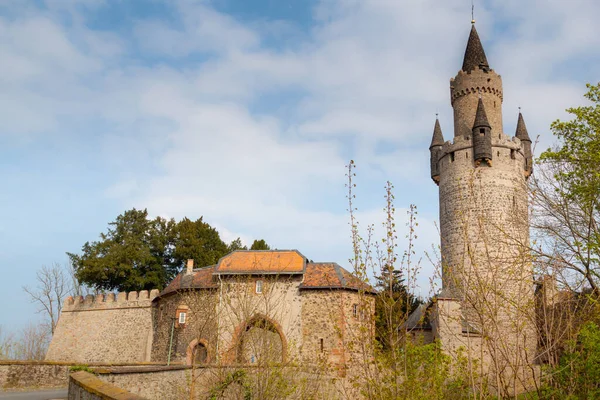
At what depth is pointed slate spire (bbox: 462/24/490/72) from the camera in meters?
29.0

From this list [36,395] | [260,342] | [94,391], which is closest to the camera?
[94,391]

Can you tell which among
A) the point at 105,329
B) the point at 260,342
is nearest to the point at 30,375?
the point at 260,342

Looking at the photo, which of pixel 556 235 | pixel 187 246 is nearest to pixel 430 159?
pixel 556 235

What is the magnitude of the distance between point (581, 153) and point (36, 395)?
57.2ft

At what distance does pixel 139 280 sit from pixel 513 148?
25.9 m

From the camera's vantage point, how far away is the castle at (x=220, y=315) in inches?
875

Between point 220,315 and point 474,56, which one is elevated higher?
point 474,56

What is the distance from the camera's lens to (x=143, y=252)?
123 ft

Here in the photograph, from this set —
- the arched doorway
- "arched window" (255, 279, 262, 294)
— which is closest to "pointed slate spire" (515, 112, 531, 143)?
"arched window" (255, 279, 262, 294)

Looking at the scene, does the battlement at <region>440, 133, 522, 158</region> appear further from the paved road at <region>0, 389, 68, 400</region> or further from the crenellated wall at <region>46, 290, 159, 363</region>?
the paved road at <region>0, 389, 68, 400</region>

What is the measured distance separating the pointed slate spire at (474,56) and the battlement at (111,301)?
70.7ft

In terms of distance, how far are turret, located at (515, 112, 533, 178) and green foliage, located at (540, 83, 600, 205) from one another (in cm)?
1148

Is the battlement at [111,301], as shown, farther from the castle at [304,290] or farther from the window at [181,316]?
the window at [181,316]

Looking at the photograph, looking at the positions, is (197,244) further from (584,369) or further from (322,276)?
(584,369)
